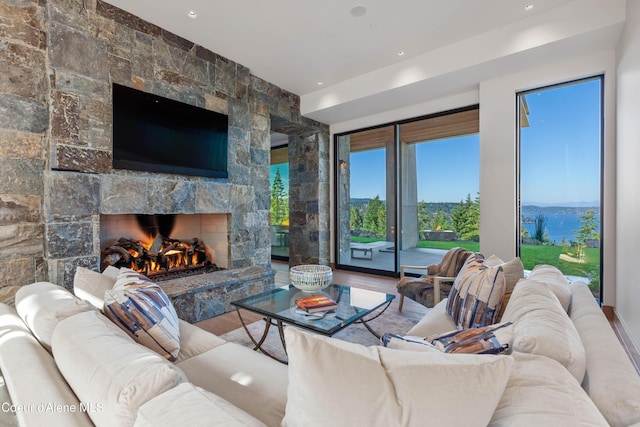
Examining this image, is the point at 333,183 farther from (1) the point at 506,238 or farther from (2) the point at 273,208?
(1) the point at 506,238

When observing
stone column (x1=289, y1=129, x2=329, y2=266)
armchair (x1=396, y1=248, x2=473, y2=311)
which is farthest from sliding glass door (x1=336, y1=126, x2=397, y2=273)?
armchair (x1=396, y1=248, x2=473, y2=311)

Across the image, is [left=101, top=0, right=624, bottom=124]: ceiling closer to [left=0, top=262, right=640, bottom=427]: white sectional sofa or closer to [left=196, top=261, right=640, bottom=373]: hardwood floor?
[left=196, top=261, right=640, bottom=373]: hardwood floor

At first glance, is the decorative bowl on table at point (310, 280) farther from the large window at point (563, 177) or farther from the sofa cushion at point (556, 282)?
the large window at point (563, 177)

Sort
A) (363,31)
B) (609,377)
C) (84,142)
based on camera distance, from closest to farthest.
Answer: (609,377) < (84,142) < (363,31)

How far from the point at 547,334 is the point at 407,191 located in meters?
4.26

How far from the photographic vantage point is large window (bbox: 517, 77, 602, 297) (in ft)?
11.1

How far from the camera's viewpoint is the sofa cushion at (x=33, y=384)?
0.83 metres

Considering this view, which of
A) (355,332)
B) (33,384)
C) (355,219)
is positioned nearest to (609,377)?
(33,384)

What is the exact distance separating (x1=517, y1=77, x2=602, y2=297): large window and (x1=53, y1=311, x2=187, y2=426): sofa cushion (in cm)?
423

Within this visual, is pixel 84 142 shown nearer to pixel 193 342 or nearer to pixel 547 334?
pixel 193 342

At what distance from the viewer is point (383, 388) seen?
677 mm

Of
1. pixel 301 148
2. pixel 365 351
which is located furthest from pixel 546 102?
pixel 365 351

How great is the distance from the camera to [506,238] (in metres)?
3.79

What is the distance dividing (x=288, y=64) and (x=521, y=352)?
4093 millimetres
